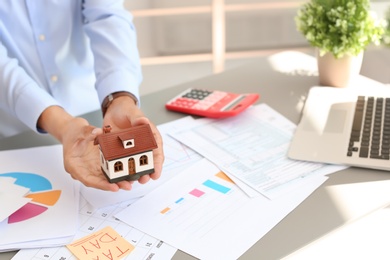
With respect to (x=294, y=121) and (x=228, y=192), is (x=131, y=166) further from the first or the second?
(x=294, y=121)

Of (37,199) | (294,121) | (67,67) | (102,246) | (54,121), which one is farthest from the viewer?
(67,67)

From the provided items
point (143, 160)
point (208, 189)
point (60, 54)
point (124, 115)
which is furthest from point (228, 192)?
point (60, 54)

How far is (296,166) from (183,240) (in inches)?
12.3

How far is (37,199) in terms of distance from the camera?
3.00 feet

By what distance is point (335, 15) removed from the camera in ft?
4.01

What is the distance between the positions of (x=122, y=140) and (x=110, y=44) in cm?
45

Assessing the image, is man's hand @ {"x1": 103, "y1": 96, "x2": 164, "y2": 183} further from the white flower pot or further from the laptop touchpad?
the white flower pot

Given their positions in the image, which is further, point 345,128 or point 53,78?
point 53,78

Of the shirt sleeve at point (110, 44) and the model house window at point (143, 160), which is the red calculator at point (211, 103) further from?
the model house window at point (143, 160)

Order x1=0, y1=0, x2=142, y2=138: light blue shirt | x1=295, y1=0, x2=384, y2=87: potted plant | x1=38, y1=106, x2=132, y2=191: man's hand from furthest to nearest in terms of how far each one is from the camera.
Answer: x1=295, y1=0, x2=384, y2=87: potted plant
x1=0, y1=0, x2=142, y2=138: light blue shirt
x1=38, y1=106, x2=132, y2=191: man's hand

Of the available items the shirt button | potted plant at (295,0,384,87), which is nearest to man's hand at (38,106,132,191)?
the shirt button

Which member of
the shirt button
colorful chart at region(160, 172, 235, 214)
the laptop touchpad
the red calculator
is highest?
the shirt button

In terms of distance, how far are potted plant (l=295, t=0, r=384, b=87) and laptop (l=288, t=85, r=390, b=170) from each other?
50mm

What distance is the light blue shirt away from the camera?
112 cm
